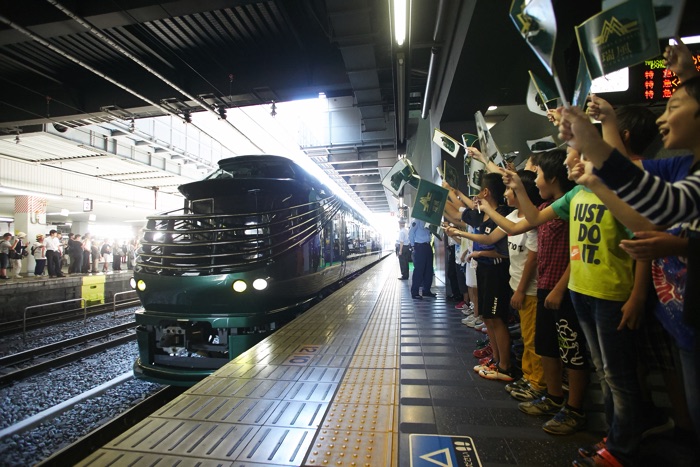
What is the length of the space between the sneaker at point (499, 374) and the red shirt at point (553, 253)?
1.04m

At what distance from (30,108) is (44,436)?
8728 millimetres

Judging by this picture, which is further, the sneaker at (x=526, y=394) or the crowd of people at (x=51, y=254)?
the crowd of people at (x=51, y=254)

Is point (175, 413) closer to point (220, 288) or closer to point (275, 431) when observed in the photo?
point (275, 431)

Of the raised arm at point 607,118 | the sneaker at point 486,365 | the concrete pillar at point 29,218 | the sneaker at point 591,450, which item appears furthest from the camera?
the concrete pillar at point 29,218

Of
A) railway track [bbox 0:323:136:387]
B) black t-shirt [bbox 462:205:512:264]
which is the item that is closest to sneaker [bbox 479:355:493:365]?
black t-shirt [bbox 462:205:512:264]

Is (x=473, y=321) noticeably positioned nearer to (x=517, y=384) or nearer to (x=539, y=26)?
(x=517, y=384)

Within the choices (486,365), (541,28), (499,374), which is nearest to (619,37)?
(541,28)

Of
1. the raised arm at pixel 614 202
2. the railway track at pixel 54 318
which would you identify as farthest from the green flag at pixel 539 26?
the railway track at pixel 54 318

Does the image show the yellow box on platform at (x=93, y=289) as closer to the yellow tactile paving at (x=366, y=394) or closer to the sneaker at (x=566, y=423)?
the yellow tactile paving at (x=366, y=394)

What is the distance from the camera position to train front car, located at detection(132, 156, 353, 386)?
3.61m

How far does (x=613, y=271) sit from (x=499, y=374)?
159 cm

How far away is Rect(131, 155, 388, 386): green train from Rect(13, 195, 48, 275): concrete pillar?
1682 centimetres

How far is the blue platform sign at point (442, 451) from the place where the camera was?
179cm

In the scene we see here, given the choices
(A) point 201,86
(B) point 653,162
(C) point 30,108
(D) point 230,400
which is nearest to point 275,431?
(D) point 230,400
